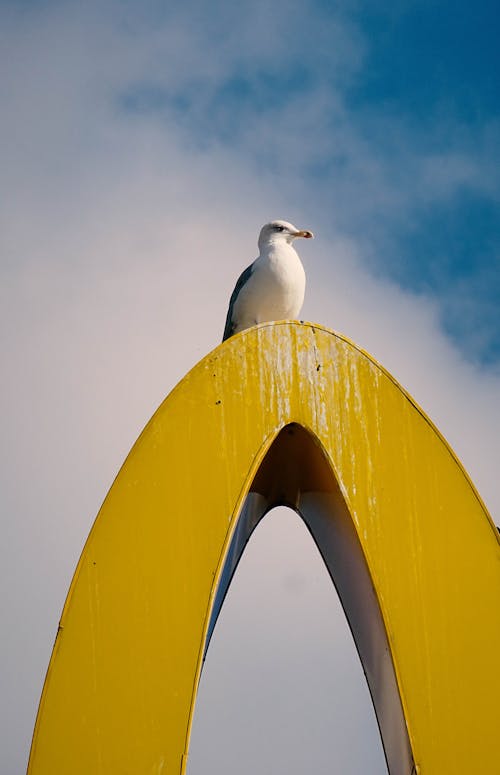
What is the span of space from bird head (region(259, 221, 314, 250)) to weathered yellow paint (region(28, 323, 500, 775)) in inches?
75.0

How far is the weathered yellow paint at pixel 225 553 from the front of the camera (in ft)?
21.0

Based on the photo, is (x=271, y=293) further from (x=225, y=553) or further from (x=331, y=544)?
(x=225, y=553)

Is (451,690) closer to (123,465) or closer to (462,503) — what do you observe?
(462,503)

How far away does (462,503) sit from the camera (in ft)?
24.0

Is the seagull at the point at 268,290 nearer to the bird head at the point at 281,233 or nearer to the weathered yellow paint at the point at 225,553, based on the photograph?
the bird head at the point at 281,233

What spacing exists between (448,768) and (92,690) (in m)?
2.35

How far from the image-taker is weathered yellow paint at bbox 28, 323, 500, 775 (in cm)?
639

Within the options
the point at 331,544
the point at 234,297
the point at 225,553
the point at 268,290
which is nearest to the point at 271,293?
the point at 268,290

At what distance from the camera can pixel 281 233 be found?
371 inches

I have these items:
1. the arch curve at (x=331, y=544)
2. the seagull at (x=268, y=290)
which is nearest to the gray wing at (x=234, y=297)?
the seagull at (x=268, y=290)

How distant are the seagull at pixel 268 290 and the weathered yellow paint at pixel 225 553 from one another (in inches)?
43.5

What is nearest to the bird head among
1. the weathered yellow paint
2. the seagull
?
the seagull

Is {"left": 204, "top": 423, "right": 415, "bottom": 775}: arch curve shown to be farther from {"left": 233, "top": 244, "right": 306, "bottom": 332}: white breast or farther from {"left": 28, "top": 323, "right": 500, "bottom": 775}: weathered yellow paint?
{"left": 233, "top": 244, "right": 306, "bottom": 332}: white breast

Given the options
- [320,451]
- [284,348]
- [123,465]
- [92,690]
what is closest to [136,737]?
[92,690]
